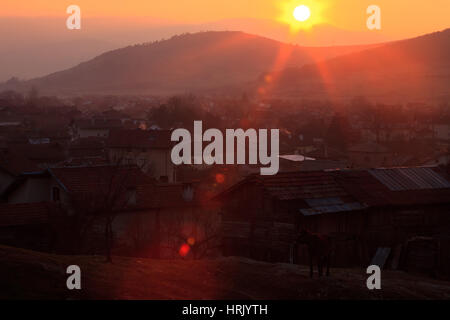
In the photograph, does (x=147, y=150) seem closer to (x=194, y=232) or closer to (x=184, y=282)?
(x=194, y=232)

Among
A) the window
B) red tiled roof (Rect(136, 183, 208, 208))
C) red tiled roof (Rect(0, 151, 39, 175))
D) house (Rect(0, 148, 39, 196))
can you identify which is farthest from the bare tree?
red tiled roof (Rect(0, 151, 39, 175))

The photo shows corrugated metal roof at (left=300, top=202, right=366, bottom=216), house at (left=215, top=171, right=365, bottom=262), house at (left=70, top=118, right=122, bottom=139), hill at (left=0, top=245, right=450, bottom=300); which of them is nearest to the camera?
hill at (left=0, top=245, right=450, bottom=300)

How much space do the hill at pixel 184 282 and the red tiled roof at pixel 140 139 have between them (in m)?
35.5

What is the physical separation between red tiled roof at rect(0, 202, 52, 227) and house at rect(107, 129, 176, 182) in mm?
23076

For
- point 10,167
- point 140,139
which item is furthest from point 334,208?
point 140,139

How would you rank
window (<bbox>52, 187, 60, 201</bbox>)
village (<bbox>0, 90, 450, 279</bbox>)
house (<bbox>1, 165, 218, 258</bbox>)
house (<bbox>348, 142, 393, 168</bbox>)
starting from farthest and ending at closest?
1. house (<bbox>348, 142, 393, 168</bbox>)
2. window (<bbox>52, 187, 60, 201</bbox>)
3. house (<bbox>1, 165, 218, 258</bbox>)
4. village (<bbox>0, 90, 450, 279</bbox>)

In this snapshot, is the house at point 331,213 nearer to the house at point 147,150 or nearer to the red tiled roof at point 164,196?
the red tiled roof at point 164,196

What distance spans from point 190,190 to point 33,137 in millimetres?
41915

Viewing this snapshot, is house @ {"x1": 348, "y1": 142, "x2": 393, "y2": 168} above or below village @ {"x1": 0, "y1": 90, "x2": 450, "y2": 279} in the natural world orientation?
above

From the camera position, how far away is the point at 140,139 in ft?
180

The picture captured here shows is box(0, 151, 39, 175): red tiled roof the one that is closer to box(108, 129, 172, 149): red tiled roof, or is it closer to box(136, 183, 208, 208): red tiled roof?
box(136, 183, 208, 208): red tiled roof

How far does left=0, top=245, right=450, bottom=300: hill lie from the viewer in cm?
1283

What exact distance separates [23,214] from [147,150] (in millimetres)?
28060
